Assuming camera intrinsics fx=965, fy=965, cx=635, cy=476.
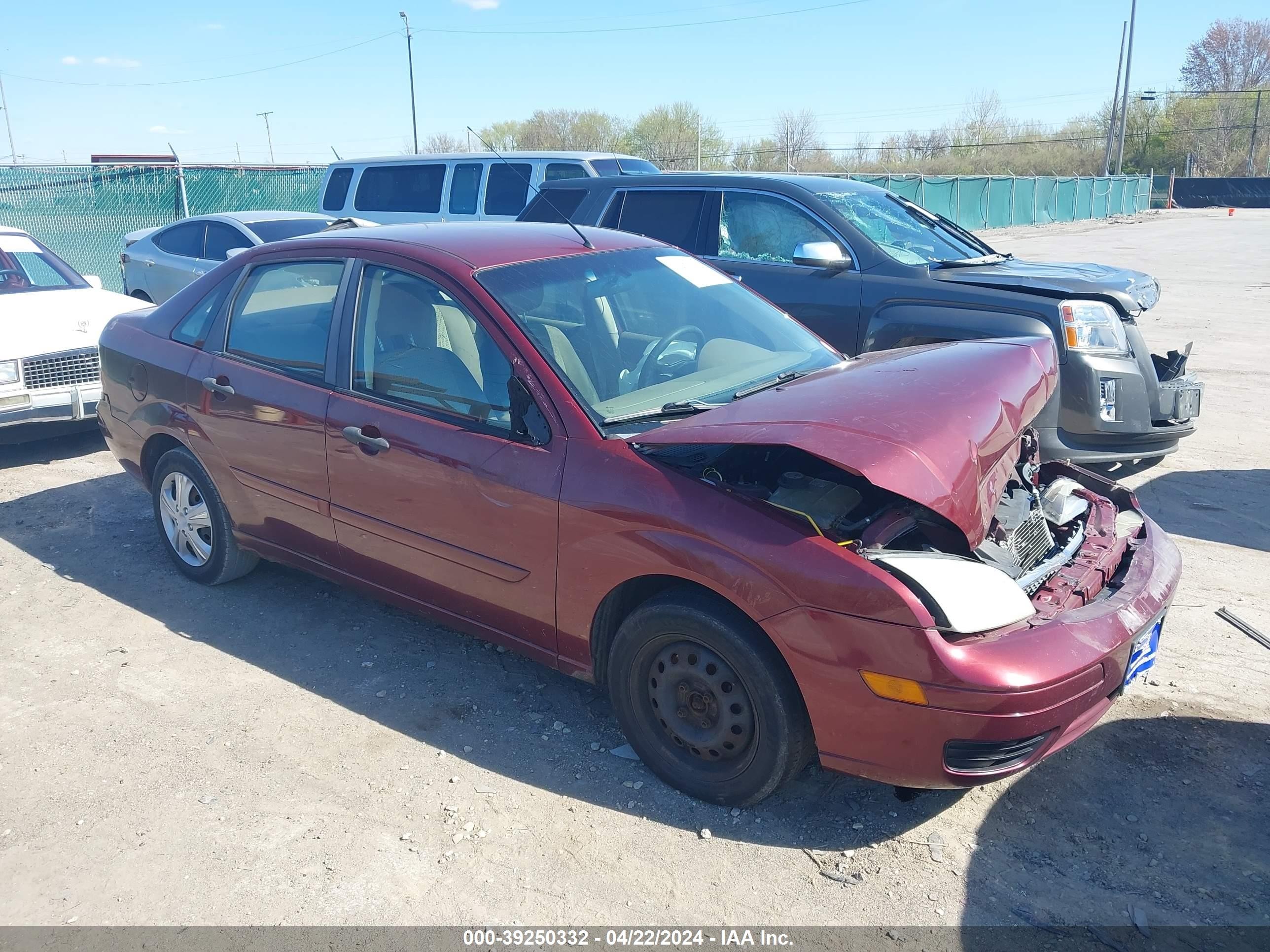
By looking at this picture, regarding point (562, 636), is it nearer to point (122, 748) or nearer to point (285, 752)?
point (285, 752)

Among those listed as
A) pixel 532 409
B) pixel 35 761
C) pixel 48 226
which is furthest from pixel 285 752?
pixel 48 226

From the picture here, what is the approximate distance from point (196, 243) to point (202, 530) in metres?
6.89

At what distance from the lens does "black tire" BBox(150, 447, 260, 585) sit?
15.5 feet

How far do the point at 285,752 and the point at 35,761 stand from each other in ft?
2.98

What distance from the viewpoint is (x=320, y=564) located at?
429cm

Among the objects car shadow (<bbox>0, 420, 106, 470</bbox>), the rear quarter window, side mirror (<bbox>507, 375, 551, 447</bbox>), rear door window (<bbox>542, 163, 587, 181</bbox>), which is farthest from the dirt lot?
rear door window (<bbox>542, 163, 587, 181</bbox>)

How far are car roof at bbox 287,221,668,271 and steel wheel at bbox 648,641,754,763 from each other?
169 cm

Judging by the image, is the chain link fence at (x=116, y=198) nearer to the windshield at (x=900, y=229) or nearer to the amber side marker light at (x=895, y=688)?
the windshield at (x=900, y=229)

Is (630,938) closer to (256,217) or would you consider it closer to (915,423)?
(915,423)

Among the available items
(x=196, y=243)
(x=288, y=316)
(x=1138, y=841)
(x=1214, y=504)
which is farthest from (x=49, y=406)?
(x=1214, y=504)

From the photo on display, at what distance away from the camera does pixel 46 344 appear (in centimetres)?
690

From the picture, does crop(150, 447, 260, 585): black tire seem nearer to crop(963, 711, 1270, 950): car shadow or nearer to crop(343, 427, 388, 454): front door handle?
crop(343, 427, 388, 454): front door handle

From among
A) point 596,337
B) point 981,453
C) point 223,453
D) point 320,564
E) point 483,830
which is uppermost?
point 596,337

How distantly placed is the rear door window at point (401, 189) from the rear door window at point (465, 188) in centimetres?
16
